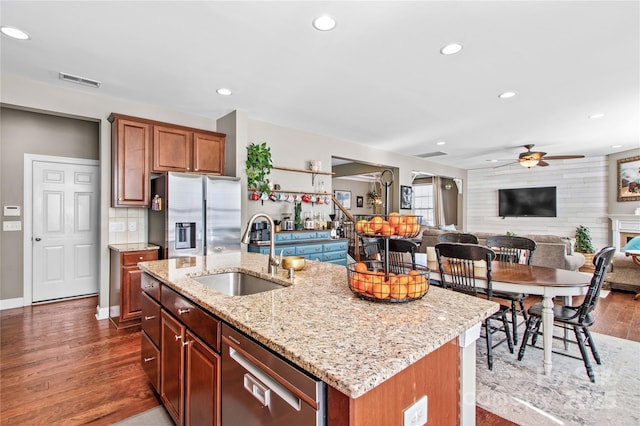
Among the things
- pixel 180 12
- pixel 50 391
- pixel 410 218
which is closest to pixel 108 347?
pixel 50 391

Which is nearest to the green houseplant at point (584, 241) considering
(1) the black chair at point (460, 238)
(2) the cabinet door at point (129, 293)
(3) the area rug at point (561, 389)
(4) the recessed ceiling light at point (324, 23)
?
(3) the area rug at point (561, 389)

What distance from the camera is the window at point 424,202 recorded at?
10.5 m

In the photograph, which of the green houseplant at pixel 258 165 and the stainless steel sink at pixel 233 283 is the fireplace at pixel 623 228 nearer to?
the green houseplant at pixel 258 165

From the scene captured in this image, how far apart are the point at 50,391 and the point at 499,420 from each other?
3084 millimetres

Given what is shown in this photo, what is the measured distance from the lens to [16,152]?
406cm

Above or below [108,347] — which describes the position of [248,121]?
above

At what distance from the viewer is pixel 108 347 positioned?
9.68 ft

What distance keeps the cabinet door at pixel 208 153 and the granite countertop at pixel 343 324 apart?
2760 mm

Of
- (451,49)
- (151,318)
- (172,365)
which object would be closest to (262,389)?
(172,365)

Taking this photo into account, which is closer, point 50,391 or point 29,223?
point 50,391

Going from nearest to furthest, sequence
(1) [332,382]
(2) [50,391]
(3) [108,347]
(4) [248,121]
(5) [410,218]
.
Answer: (1) [332,382]
(5) [410,218]
(2) [50,391]
(3) [108,347]
(4) [248,121]

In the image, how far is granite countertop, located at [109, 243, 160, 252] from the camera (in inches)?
136

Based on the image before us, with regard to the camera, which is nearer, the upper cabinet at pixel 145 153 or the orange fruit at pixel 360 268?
the orange fruit at pixel 360 268

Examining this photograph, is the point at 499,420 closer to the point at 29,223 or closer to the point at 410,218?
the point at 410,218
